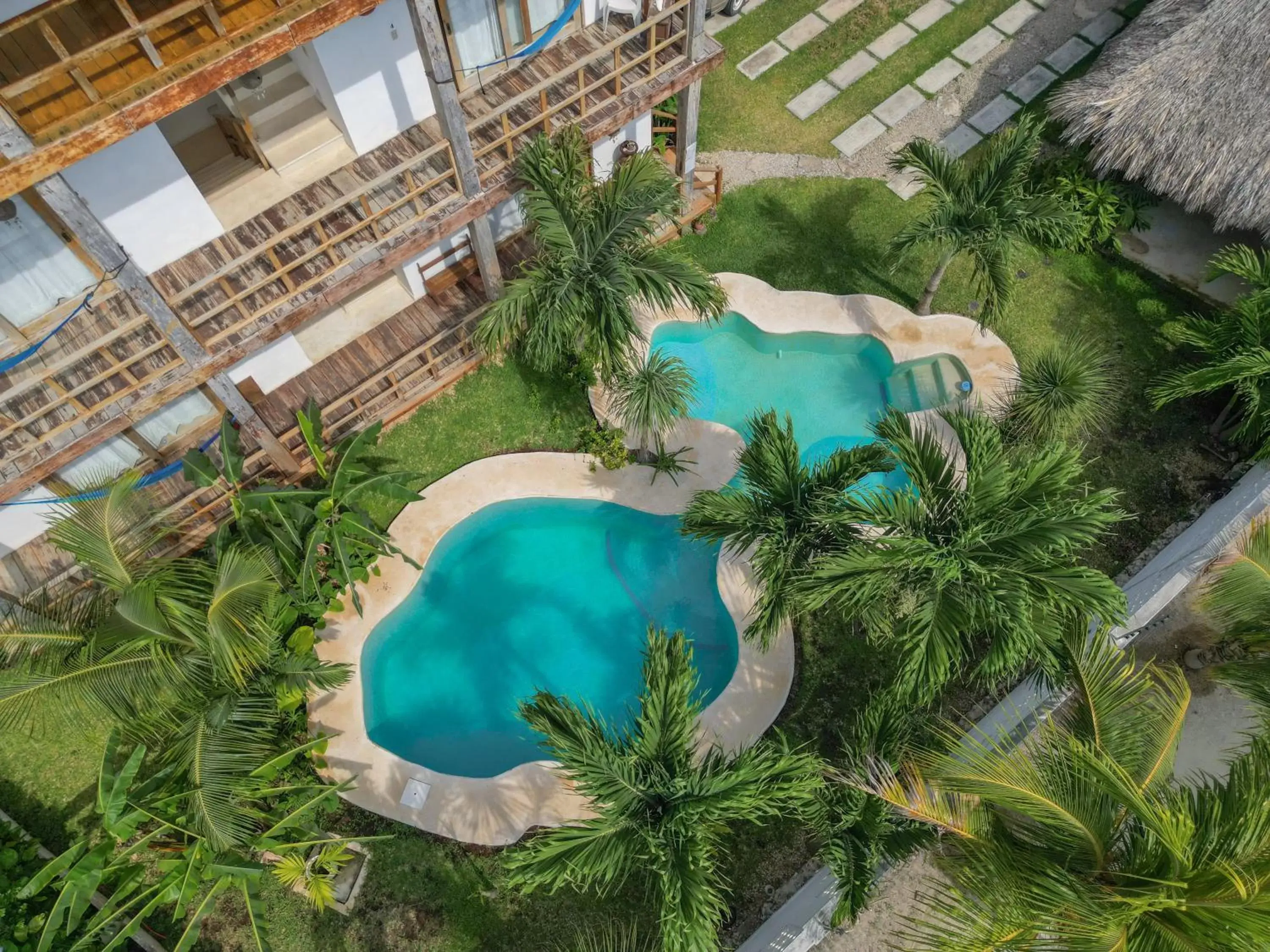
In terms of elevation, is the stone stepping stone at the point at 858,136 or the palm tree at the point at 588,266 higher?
the palm tree at the point at 588,266

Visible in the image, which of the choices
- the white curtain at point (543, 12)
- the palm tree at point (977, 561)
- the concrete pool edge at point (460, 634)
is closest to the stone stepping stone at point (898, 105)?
the white curtain at point (543, 12)

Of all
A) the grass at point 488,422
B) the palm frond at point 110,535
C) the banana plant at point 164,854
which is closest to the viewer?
the banana plant at point 164,854

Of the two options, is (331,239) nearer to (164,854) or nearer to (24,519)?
(24,519)

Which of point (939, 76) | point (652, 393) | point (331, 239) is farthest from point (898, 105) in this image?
point (331, 239)

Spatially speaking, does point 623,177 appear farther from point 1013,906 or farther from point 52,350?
point 1013,906

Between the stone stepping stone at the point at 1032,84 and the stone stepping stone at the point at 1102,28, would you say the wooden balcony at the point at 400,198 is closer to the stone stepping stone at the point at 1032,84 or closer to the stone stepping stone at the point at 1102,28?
the stone stepping stone at the point at 1032,84
